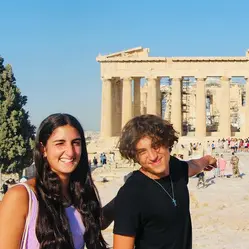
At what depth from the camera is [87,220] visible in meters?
3.78

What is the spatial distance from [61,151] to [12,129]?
22.9 m

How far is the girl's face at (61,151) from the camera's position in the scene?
3.80 metres

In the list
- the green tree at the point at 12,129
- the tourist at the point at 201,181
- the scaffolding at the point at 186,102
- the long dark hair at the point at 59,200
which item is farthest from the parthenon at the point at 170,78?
the long dark hair at the point at 59,200

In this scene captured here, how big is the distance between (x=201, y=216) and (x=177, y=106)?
40402 millimetres

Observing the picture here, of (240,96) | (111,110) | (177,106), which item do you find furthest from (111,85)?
→ (240,96)

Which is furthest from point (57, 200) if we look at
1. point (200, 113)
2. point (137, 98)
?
point (137, 98)

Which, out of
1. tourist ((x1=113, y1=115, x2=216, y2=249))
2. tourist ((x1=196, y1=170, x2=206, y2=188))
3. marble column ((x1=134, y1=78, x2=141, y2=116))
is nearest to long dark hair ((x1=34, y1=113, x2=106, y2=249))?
tourist ((x1=113, y1=115, x2=216, y2=249))

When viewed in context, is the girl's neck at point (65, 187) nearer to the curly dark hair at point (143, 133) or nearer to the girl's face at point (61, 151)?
the girl's face at point (61, 151)

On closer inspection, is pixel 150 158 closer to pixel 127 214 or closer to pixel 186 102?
pixel 127 214

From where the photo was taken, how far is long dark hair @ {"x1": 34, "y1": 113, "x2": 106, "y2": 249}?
3447 millimetres

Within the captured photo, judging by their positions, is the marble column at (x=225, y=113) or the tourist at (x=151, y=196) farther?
the marble column at (x=225, y=113)

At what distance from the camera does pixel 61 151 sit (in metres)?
3.79

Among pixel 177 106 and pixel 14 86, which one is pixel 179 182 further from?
pixel 177 106

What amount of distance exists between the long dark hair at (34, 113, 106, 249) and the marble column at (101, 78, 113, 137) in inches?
2029
